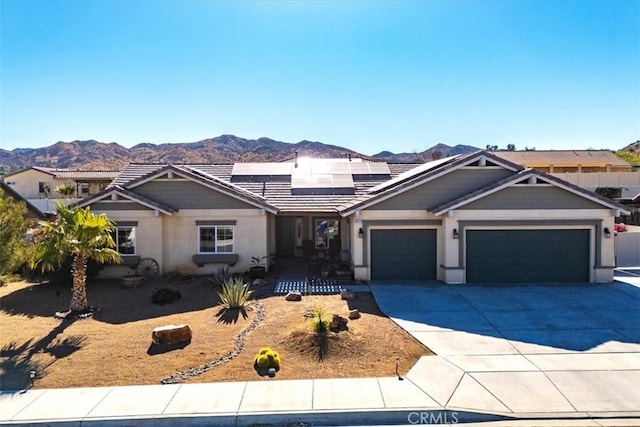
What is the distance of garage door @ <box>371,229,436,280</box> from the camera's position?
17.1m

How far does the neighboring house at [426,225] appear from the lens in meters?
16.5

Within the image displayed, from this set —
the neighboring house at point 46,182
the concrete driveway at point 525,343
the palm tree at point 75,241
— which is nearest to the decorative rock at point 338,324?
the concrete driveway at point 525,343

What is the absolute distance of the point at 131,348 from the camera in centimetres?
1021

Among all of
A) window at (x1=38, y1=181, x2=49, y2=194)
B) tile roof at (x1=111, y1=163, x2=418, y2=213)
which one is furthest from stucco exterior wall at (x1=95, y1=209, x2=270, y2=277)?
window at (x1=38, y1=181, x2=49, y2=194)

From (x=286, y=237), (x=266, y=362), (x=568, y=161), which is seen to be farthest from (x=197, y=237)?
(x=568, y=161)

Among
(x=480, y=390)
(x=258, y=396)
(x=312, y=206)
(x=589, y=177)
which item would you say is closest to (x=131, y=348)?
(x=258, y=396)

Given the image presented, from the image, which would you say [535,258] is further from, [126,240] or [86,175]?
[86,175]

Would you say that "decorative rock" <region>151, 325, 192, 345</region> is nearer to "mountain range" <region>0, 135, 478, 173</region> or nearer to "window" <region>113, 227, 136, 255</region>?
"window" <region>113, 227, 136, 255</region>

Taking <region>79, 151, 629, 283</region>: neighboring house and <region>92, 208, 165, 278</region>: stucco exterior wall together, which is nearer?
<region>79, 151, 629, 283</region>: neighboring house

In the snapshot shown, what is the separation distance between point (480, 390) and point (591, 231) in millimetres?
11701

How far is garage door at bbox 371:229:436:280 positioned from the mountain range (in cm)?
9823

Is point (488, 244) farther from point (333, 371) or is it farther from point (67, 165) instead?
point (67, 165)

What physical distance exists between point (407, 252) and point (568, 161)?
39.9 m

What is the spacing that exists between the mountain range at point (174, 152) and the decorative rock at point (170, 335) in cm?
10383
